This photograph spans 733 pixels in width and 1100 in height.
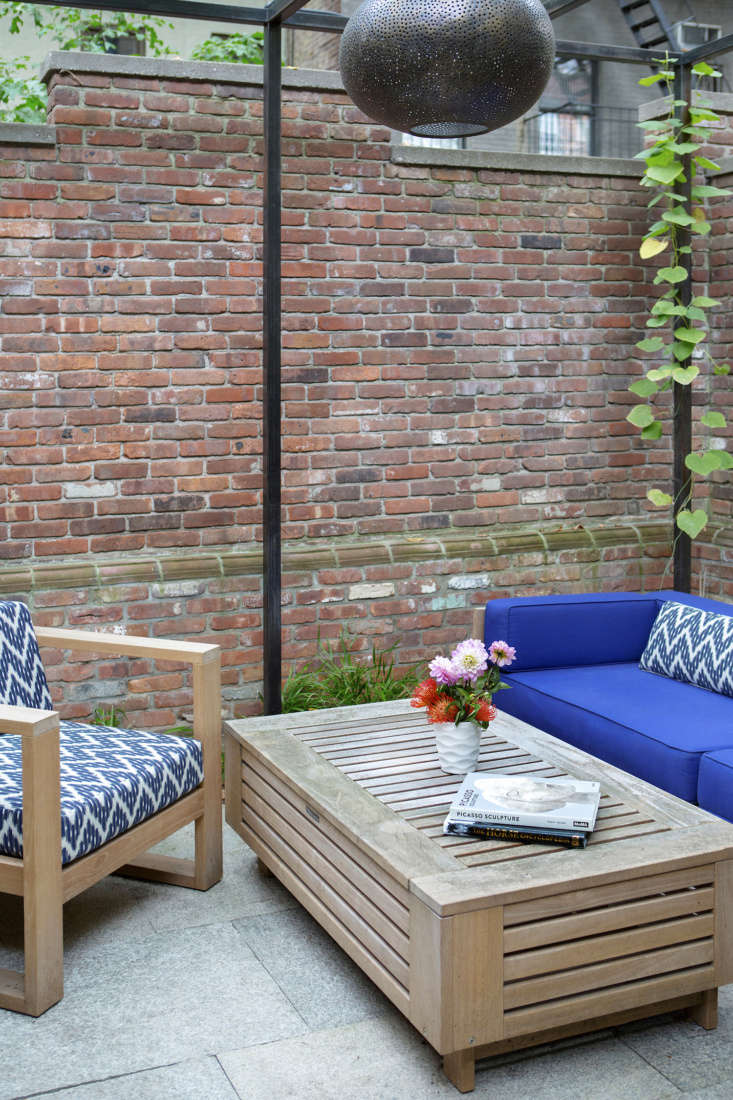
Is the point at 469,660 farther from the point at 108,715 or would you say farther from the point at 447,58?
the point at 108,715

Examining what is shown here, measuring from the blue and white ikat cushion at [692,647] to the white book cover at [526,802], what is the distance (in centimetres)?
115

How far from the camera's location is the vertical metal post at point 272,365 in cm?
392

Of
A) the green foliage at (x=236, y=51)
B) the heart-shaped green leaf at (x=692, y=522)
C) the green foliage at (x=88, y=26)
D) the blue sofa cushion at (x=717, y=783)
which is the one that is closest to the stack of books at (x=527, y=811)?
the blue sofa cushion at (x=717, y=783)

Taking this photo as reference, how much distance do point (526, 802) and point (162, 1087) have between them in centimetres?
92

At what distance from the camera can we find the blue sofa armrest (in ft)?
13.2

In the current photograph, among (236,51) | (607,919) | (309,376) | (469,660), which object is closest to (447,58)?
(469,660)

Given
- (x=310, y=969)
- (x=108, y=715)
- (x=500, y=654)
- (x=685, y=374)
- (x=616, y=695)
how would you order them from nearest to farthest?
(x=310, y=969) < (x=500, y=654) < (x=616, y=695) < (x=108, y=715) < (x=685, y=374)

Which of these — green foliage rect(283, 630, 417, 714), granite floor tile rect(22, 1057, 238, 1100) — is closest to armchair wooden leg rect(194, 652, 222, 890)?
granite floor tile rect(22, 1057, 238, 1100)

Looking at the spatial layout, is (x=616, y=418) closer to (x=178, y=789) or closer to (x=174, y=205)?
(x=174, y=205)

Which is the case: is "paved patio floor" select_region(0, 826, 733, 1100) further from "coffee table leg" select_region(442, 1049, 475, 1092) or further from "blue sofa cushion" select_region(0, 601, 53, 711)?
"blue sofa cushion" select_region(0, 601, 53, 711)

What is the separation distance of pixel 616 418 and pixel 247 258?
1781mm

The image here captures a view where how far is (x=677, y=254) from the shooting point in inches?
191

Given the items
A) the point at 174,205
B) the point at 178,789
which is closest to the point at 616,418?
the point at 174,205

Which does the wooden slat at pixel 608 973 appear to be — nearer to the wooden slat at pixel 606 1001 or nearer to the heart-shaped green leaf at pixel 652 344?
the wooden slat at pixel 606 1001
